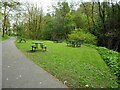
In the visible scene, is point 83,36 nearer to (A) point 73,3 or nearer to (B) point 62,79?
(A) point 73,3

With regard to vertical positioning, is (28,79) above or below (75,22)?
below

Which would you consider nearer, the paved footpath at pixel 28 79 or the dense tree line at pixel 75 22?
the paved footpath at pixel 28 79

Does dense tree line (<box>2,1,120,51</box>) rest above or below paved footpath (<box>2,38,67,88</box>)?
above

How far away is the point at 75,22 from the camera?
4425cm

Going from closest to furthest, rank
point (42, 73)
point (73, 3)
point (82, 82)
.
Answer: point (82, 82)
point (42, 73)
point (73, 3)

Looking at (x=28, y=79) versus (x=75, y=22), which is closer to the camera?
(x=28, y=79)

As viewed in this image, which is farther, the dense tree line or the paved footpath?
the dense tree line

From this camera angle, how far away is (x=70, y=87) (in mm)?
7566

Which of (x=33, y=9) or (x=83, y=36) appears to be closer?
(x=83, y=36)

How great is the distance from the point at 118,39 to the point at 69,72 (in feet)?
71.0

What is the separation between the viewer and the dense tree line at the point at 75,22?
103 feet

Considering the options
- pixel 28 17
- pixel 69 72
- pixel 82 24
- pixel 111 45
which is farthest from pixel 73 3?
pixel 69 72

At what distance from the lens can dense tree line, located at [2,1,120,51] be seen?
31.3m

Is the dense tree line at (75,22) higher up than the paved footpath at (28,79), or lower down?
higher up
